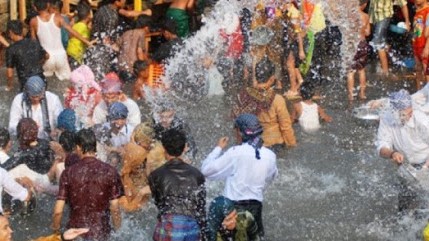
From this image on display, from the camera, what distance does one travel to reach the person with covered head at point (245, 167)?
7117mm

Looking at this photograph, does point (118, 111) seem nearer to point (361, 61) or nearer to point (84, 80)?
point (84, 80)

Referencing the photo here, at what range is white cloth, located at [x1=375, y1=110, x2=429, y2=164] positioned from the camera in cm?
805

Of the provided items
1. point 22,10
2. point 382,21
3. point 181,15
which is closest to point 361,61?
point 382,21

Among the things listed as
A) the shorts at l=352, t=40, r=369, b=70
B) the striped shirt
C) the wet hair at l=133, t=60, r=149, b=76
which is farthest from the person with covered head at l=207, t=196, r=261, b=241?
the striped shirt

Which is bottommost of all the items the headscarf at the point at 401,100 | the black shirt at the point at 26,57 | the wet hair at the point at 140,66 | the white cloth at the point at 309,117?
the white cloth at the point at 309,117

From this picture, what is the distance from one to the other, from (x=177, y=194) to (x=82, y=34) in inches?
258

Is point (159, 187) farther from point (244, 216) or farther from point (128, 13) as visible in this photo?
point (128, 13)

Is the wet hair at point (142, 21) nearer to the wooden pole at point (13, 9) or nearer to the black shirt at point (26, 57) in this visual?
the black shirt at point (26, 57)

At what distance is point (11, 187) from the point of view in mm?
7379

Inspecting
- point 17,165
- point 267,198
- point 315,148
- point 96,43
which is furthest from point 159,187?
point 96,43

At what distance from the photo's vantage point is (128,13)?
13375 millimetres

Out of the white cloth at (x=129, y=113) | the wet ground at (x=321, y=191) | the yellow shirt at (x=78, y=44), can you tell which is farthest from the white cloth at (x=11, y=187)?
the yellow shirt at (x=78, y=44)

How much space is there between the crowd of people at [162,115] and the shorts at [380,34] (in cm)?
2

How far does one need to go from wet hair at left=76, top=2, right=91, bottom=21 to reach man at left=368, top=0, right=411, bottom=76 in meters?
3.95
